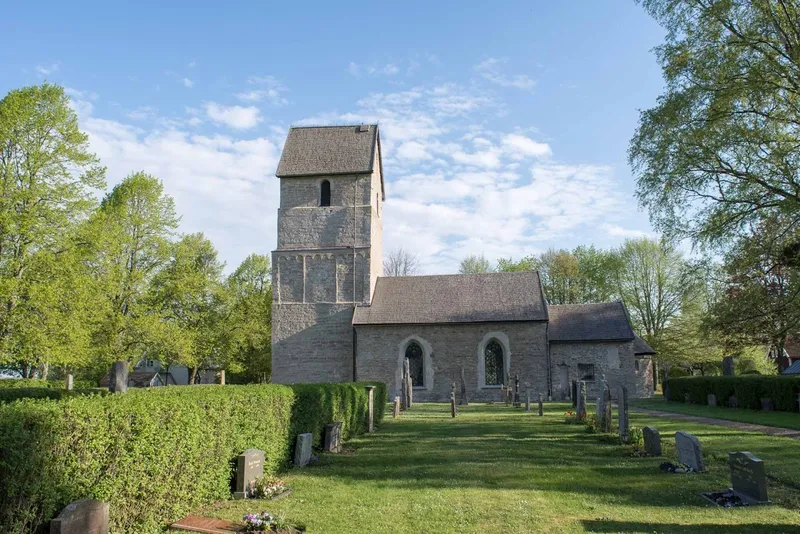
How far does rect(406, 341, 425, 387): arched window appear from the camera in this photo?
28766 mm

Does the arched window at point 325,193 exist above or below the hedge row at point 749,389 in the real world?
above

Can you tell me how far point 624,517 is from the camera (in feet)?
23.1

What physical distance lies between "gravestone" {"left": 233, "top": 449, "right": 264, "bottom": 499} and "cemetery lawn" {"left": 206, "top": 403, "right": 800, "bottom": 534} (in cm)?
38

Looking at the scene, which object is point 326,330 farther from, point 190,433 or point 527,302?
point 190,433

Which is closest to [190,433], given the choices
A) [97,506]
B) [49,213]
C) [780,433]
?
[97,506]

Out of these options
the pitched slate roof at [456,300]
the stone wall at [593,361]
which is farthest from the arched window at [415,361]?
the stone wall at [593,361]

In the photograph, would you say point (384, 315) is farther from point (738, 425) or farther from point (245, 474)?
point (245, 474)

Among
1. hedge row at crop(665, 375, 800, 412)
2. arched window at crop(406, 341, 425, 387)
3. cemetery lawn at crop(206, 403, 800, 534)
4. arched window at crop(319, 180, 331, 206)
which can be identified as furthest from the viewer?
arched window at crop(319, 180, 331, 206)

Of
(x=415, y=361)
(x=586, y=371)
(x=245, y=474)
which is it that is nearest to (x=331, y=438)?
(x=245, y=474)

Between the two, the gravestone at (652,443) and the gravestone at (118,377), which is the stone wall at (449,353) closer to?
the gravestone at (652,443)

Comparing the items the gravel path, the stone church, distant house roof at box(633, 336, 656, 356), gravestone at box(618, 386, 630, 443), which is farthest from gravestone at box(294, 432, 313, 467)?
distant house roof at box(633, 336, 656, 356)

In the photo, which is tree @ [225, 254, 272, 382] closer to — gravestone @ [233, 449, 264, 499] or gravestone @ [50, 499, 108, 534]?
gravestone @ [233, 449, 264, 499]

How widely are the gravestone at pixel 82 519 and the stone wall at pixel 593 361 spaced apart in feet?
82.1

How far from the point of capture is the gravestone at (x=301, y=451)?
10.3m
